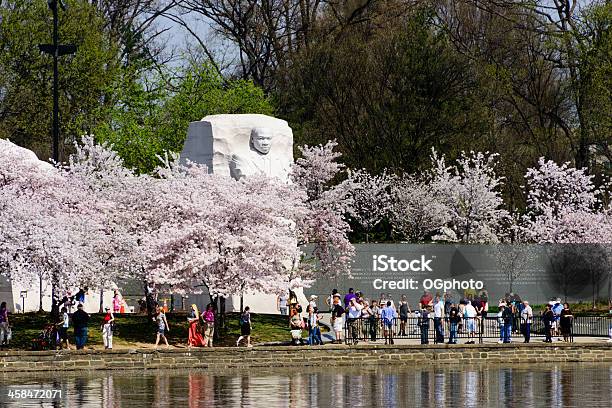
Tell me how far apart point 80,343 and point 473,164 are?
118 ft

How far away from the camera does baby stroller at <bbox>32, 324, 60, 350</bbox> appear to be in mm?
43750

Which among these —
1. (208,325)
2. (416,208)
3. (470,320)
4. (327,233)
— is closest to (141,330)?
(208,325)

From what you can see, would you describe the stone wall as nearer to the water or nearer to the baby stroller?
the water

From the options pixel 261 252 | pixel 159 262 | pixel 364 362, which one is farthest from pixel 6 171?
pixel 364 362

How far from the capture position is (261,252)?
156 feet

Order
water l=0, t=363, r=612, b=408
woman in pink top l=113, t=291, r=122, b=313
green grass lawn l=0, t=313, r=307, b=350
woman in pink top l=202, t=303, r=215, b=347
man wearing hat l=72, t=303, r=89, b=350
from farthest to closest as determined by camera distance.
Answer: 1. woman in pink top l=113, t=291, r=122, b=313
2. green grass lawn l=0, t=313, r=307, b=350
3. woman in pink top l=202, t=303, r=215, b=347
4. man wearing hat l=72, t=303, r=89, b=350
5. water l=0, t=363, r=612, b=408

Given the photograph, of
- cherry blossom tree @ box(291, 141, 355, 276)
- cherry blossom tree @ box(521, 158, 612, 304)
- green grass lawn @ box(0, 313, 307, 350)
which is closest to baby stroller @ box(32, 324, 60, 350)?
green grass lawn @ box(0, 313, 307, 350)

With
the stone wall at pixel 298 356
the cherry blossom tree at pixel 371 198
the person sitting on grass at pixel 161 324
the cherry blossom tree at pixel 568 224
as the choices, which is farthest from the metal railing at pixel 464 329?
the cherry blossom tree at pixel 371 198

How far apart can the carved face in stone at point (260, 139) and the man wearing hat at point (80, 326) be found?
51.2 feet

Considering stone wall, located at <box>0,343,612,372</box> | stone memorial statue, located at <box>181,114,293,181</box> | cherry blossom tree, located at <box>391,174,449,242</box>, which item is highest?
stone memorial statue, located at <box>181,114,293,181</box>

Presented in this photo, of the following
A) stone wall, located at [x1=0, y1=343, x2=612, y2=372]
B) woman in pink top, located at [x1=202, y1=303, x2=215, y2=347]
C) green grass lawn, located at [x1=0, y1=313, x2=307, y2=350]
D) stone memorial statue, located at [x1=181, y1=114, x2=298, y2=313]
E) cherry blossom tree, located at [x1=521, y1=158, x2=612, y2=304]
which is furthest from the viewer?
cherry blossom tree, located at [x1=521, y1=158, x2=612, y2=304]

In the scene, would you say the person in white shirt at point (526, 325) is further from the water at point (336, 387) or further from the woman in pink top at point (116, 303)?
the woman in pink top at point (116, 303)

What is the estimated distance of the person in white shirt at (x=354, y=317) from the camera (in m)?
45.2

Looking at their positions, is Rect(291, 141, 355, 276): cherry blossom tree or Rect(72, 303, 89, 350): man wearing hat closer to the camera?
Rect(72, 303, 89, 350): man wearing hat
